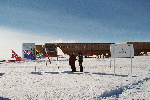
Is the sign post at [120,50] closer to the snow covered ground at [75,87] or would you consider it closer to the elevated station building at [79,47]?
the snow covered ground at [75,87]

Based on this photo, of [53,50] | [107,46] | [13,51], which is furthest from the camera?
[107,46]

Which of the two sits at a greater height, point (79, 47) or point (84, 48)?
point (79, 47)

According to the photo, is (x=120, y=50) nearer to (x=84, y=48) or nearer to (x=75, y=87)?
(x=75, y=87)

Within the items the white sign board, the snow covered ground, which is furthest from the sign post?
the snow covered ground

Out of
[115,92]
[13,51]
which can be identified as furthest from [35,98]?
[13,51]

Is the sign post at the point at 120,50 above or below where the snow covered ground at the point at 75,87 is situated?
above

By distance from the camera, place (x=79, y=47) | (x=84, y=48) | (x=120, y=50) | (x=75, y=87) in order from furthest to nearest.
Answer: (x=84, y=48) → (x=79, y=47) → (x=120, y=50) → (x=75, y=87)

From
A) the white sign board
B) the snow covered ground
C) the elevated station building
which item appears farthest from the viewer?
the elevated station building

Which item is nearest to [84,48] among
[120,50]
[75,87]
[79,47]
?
[79,47]

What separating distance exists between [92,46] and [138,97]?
67.1 m

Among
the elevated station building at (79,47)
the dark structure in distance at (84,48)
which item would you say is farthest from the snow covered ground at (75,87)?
the dark structure in distance at (84,48)

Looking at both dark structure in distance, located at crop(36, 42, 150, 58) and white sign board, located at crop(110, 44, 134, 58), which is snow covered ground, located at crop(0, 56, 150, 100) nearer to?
white sign board, located at crop(110, 44, 134, 58)

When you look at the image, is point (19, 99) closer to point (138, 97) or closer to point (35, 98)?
point (35, 98)

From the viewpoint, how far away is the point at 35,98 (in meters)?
4.59
